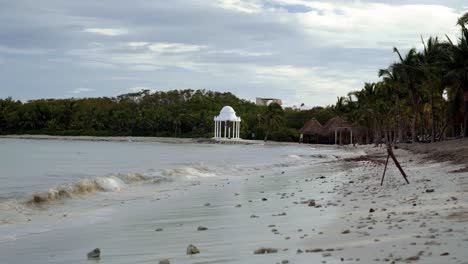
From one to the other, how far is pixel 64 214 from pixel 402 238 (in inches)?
278

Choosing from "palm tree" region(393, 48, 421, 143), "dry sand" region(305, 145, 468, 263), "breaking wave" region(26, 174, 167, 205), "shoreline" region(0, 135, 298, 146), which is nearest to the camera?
Answer: "dry sand" region(305, 145, 468, 263)

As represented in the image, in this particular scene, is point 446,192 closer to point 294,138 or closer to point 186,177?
point 186,177

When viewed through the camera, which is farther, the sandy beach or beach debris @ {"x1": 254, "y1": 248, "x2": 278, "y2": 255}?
beach debris @ {"x1": 254, "y1": 248, "x2": 278, "y2": 255}

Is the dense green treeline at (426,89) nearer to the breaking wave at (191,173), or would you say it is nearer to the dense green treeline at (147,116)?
the breaking wave at (191,173)

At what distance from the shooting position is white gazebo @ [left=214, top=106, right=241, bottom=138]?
97.1 meters

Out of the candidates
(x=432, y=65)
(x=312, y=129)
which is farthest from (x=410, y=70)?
(x=312, y=129)

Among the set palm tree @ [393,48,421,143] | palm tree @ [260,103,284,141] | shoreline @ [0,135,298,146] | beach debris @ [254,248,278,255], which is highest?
palm tree @ [393,48,421,143]

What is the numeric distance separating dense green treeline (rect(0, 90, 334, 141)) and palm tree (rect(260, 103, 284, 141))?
0.61 feet

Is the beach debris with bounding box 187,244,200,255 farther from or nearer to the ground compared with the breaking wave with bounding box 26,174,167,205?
farther from the ground

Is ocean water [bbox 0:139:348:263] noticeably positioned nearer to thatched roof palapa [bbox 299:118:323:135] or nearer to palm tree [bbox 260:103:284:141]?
thatched roof palapa [bbox 299:118:323:135]

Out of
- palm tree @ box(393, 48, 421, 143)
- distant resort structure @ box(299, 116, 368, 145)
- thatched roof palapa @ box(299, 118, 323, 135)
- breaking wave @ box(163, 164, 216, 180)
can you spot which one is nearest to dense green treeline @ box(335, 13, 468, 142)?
palm tree @ box(393, 48, 421, 143)

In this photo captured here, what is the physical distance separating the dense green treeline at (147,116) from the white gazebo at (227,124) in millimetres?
3118

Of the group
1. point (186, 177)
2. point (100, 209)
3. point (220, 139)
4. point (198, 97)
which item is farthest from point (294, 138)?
point (100, 209)

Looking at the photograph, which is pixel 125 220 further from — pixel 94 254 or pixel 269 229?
pixel 94 254
